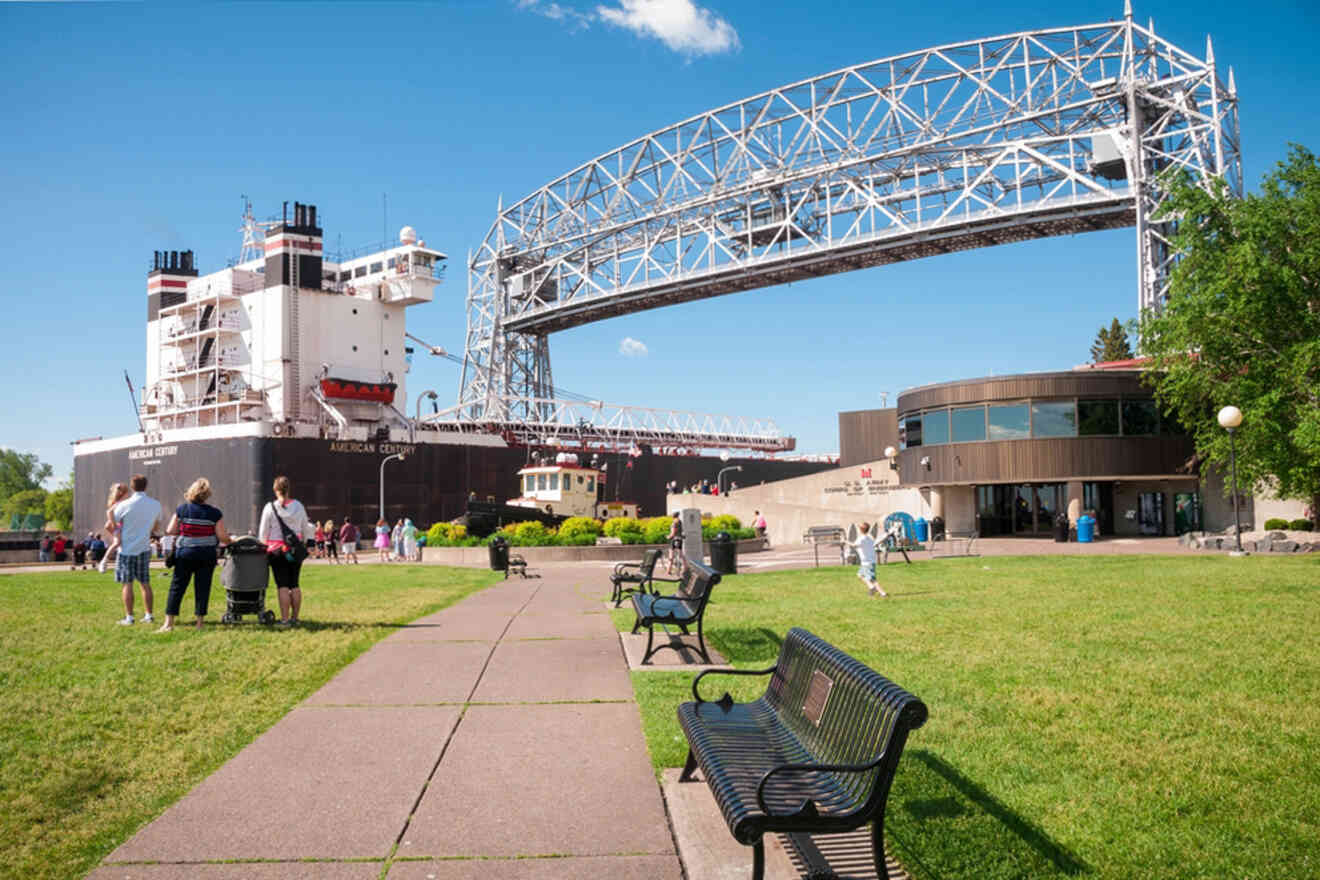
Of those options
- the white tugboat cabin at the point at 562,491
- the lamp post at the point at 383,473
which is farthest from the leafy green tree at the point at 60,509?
the white tugboat cabin at the point at 562,491

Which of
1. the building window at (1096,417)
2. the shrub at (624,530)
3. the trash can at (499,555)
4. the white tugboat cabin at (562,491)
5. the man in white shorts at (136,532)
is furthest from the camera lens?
the white tugboat cabin at (562,491)

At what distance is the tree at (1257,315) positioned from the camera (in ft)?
71.7

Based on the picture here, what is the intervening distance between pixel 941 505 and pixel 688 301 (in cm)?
2815

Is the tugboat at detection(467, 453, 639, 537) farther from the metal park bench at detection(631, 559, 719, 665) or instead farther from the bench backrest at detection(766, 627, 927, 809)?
the bench backrest at detection(766, 627, 927, 809)

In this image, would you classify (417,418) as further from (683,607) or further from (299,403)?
(683,607)

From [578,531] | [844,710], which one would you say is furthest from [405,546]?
[844,710]

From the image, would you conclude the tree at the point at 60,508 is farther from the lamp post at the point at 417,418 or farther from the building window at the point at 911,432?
the building window at the point at 911,432

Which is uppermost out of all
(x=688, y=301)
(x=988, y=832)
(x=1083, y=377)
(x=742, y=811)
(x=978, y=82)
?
(x=978, y=82)

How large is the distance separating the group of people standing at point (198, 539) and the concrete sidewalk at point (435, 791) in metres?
2.92

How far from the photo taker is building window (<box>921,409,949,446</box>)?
114 ft

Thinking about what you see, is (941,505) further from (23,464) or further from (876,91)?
(23,464)

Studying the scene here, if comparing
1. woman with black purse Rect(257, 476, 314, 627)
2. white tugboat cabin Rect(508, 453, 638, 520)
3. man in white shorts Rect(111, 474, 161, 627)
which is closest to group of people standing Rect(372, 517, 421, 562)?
white tugboat cabin Rect(508, 453, 638, 520)

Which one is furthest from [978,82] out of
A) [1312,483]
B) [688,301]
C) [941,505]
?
[1312,483]

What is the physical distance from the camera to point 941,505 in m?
36.5
